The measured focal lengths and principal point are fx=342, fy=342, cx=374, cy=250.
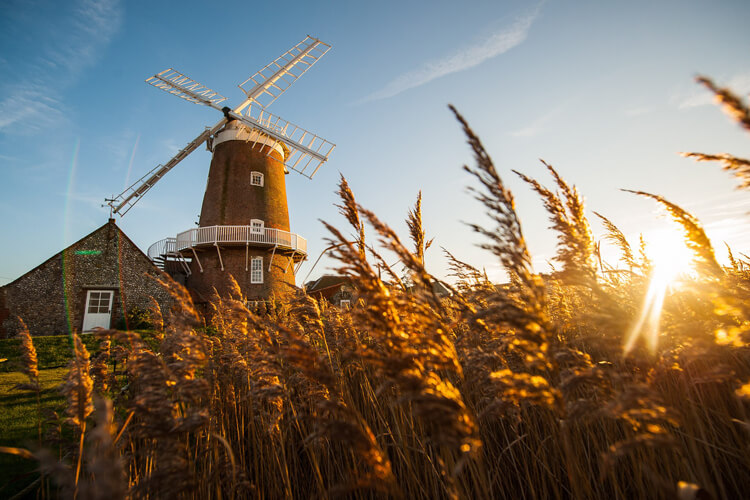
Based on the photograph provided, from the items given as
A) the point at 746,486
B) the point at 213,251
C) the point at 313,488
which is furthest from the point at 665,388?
the point at 213,251

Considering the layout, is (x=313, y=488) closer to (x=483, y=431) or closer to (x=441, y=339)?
(x=483, y=431)

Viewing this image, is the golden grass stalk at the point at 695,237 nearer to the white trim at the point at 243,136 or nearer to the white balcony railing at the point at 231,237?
the white balcony railing at the point at 231,237

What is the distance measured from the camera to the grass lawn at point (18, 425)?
283 centimetres

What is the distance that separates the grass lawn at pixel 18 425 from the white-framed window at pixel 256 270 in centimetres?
1293

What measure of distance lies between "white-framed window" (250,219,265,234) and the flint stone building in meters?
5.07

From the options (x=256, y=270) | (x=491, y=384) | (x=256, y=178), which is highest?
(x=256, y=178)

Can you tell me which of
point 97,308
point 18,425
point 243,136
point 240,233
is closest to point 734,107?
point 18,425

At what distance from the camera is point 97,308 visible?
1692cm

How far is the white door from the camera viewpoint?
16.6 m

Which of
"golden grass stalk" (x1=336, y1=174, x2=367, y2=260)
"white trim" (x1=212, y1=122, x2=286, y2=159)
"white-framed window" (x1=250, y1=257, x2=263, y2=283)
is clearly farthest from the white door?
"golden grass stalk" (x1=336, y1=174, x2=367, y2=260)

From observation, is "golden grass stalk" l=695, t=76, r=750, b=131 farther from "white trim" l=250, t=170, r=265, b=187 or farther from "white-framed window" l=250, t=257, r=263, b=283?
"white trim" l=250, t=170, r=265, b=187

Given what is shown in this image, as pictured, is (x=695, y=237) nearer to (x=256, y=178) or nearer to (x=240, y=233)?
(x=240, y=233)

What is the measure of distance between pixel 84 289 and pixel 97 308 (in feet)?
3.58

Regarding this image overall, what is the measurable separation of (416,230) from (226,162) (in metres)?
21.5
